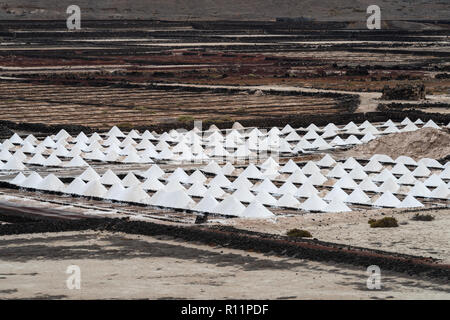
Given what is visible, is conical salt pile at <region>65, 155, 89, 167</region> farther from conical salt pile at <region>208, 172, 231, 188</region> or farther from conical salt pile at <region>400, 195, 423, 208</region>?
conical salt pile at <region>400, 195, 423, 208</region>

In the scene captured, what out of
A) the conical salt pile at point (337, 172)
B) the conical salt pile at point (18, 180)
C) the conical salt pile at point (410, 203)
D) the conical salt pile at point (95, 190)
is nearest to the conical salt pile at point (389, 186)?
the conical salt pile at point (337, 172)

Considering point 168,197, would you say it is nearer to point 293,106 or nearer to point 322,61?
point 293,106

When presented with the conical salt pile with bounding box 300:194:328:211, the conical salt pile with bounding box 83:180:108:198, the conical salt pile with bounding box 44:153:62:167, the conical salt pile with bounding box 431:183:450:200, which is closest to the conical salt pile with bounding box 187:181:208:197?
the conical salt pile with bounding box 83:180:108:198

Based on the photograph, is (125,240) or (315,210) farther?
(315,210)

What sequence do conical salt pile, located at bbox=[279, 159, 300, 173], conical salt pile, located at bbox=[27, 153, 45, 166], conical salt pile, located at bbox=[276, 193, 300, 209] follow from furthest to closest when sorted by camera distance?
conical salt pile, located at bbox=[27, 153, 45, 166] → conical salt pile, located at bbox=[279, 159, 300, 173] → conical salt pile, located at bbox=[276, 193, 300, 209]
